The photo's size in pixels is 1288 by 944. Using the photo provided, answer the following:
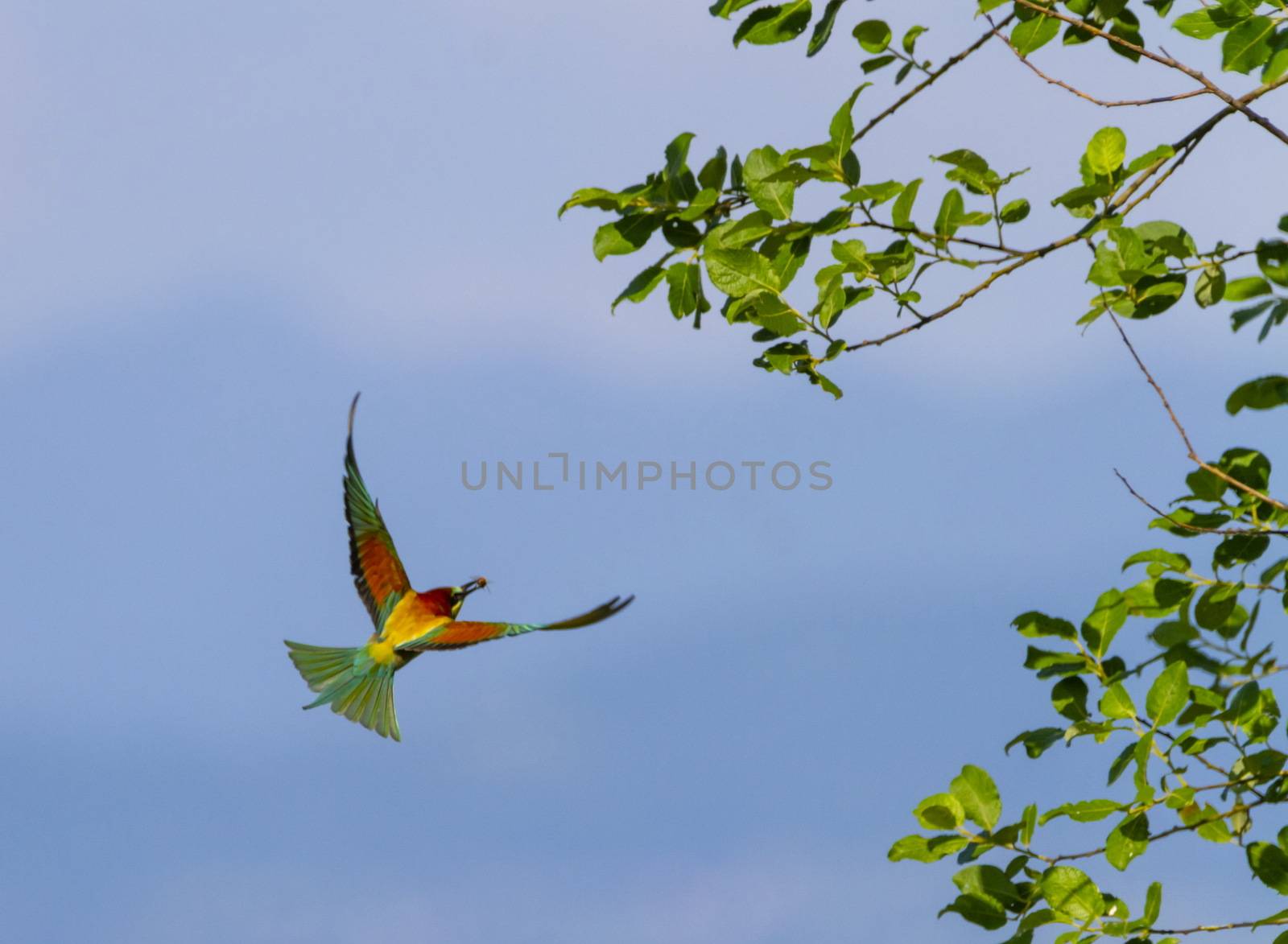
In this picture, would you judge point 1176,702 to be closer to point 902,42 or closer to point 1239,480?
point 1239,480

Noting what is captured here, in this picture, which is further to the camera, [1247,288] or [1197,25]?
[1197,25]

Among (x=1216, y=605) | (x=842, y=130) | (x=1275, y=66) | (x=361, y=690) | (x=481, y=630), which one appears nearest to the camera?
(x=842, y=130)

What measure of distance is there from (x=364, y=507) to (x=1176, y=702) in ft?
13.4

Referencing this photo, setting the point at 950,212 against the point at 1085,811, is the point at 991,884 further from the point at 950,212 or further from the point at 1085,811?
the point at 950,212

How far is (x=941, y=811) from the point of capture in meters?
4.77

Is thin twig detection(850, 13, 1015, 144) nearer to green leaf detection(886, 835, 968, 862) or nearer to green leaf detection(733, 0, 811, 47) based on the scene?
green leaf detection(733, 0, 811, 47)

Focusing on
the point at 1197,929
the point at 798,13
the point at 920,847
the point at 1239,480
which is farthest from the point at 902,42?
the point at 1197,929

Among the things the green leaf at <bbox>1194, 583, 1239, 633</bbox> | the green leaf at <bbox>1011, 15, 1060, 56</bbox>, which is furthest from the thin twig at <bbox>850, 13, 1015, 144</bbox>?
the green leaf at <bbox>1194, 583, 1239, 633</bbox>

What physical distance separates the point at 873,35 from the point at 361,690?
3.96m

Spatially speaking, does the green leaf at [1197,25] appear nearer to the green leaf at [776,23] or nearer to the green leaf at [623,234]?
the green leaf at [776,23]

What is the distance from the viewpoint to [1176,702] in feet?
15.5

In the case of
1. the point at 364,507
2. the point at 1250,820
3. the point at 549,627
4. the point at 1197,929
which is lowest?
the point at 1197,929

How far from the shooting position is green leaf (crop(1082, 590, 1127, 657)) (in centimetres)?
510

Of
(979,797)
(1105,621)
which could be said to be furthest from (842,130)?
(979,797)
